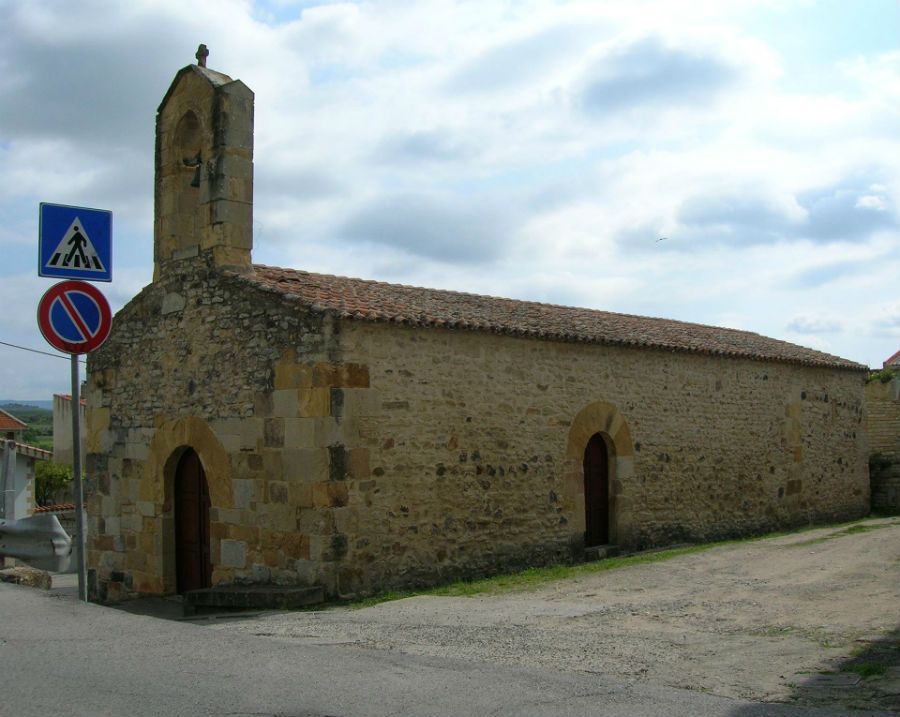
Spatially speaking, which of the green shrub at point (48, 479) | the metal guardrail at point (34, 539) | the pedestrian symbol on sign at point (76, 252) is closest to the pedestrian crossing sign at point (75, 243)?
the pedestrian symbol on sign at point (76, 252)

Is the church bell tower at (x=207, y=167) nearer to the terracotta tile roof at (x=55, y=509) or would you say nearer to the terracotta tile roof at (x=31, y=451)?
the terracotta tile roof at (x=55, y=509)

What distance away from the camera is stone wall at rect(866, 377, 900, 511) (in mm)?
19844

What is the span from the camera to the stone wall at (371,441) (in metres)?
10.1

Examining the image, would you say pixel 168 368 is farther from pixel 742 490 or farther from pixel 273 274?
pixel 742 490

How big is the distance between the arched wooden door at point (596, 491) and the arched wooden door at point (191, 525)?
507 centimetres

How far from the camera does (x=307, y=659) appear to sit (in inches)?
241

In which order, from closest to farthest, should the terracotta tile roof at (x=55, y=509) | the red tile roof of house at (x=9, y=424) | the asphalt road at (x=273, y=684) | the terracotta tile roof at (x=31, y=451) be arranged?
the asphalt road at (x=273, y=684) → the terracotta tile roof at (x=55, y=509) → the terracotta tile roof at (x=31, y=451) → the red tile roof of house at (x=9, y=424)

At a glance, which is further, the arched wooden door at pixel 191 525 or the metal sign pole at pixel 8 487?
the metal sign pole at pixel 8 487

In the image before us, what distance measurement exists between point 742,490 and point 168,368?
926 cm

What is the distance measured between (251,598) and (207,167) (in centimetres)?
507

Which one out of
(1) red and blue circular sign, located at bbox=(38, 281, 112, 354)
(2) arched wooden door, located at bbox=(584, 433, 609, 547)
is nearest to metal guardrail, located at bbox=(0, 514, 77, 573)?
(1) red and blue circular sign, located at bbox=(38, 281, 112, 354)

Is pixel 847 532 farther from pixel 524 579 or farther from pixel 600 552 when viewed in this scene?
pixel 524 579

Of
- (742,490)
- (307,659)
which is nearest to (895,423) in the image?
(742,490)

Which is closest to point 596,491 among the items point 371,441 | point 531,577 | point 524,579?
point 531,577
